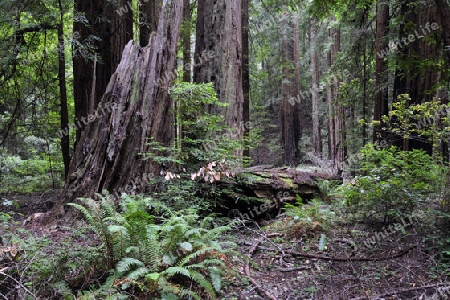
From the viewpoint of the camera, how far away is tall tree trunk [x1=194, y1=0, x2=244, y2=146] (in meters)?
7.52

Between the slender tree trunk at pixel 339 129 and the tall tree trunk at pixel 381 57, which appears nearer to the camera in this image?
the tall tree trunk at pixel 381 57

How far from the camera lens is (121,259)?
3.25 metres

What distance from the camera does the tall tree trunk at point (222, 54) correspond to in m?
7.52

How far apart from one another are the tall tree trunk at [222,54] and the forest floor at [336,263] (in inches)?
121

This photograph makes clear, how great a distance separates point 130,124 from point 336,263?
417 centimetres

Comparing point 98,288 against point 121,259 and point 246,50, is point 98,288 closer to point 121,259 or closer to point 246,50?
point 121,259

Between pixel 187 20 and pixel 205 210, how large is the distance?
865cm

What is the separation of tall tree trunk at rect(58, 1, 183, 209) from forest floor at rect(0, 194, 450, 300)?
1.18 m

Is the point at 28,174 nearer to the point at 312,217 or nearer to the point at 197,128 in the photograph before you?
the point at 197,128

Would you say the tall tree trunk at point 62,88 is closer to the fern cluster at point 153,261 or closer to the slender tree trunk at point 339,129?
the fern cluster at point 153,261

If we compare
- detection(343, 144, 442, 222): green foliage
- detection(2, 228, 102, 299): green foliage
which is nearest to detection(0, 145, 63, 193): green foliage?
detection(2, 228, 102, 299): green foliage

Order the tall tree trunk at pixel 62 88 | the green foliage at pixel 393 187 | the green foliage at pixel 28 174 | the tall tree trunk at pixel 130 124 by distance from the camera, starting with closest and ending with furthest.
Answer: the green foliage at pixel 393 187, the tall tree trunk at pixel 130 124, the tall tree trunk at pixel 62 88, the green foliage at pixel 28 174

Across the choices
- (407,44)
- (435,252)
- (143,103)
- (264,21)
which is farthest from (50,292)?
(264,21)

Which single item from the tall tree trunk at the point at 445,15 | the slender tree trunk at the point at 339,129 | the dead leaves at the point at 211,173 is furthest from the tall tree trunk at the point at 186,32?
the tall tree trunk at the point at 445,15
